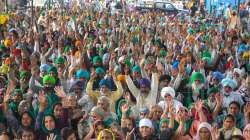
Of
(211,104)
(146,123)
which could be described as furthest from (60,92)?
(211,104)

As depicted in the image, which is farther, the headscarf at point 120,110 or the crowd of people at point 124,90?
the headscarf at point 120,110

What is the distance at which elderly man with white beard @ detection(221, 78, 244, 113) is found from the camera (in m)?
7.86

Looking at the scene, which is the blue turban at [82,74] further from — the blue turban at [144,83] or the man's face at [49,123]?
the man's face at [49,123]

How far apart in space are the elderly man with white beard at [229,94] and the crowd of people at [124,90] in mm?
17

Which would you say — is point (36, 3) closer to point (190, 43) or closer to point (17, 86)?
point (190, 43)

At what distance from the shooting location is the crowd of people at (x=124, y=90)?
261 inches

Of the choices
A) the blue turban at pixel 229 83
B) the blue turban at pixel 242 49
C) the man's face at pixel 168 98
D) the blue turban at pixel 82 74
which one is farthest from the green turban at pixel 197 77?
the blue turban at pixel 242 49

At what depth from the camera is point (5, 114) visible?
7008 millimetres

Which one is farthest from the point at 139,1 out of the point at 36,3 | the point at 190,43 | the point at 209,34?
the point at 190,43

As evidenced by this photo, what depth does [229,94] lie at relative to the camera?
8.07 metres

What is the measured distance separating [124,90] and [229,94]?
1446 mm

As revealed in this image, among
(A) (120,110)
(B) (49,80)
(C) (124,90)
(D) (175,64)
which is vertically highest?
(B) (49,80)

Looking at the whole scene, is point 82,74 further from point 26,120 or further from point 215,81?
point 26,120

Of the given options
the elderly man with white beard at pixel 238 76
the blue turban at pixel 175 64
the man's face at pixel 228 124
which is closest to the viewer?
the man's face at pixel 228 124
